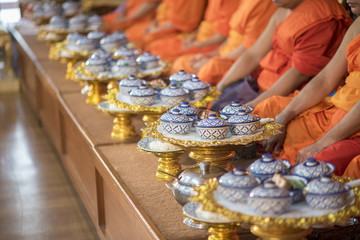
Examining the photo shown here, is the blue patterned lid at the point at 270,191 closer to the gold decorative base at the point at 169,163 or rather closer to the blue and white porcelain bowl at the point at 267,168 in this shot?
the blue and white porcelain bowl at the point at 267,168

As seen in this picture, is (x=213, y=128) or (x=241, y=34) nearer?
(x=213, y=128)

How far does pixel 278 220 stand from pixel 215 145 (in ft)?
1.60

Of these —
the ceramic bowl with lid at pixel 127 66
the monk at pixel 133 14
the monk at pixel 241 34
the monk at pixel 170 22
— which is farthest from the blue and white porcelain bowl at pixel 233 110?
the monk at pixel 133 14

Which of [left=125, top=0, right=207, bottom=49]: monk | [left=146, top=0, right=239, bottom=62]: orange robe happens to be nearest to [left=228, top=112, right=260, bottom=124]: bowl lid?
[left=146, top=0, right=239, bottom=62]: orange robe

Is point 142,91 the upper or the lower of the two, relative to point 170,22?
upper

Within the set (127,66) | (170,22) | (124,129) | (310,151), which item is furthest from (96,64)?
(170,22)

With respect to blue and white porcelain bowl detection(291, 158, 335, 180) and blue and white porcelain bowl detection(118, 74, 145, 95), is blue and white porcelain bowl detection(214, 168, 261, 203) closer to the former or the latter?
blue and white porcelain bowl detection(291, 158, 335, 180)

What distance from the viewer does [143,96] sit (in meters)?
2.36

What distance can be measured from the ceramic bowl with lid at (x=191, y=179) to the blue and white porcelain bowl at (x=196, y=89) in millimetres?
717

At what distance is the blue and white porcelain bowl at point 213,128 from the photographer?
6.00ft

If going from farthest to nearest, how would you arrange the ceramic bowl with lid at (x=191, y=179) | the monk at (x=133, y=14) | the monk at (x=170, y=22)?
1. the monk at (x=133, y=14)
2. the monk at (x=170, y=22)
3. the ceramic bowl with lid at (x=191, y=179)

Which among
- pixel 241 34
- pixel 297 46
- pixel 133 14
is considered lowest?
pixel 133 14

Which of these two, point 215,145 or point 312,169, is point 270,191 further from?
point 215,145

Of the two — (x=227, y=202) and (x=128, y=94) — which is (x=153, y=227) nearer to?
(x=227, y=202)
